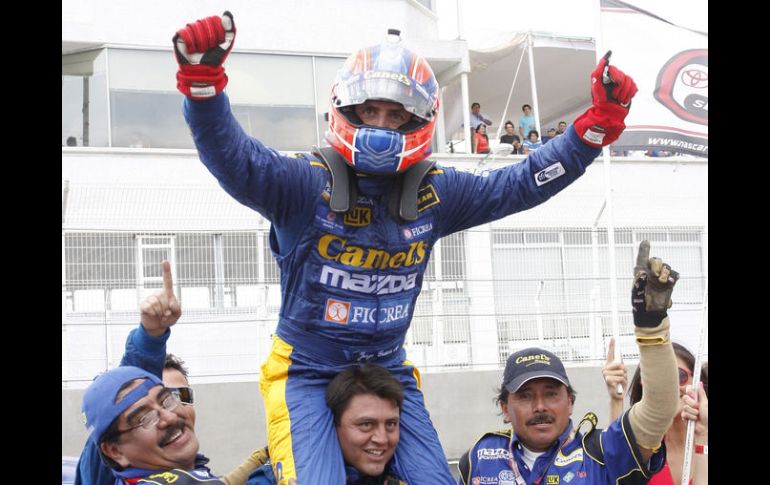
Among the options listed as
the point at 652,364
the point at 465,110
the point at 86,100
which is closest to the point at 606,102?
the point at 652,364

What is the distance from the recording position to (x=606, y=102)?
4.76 meters

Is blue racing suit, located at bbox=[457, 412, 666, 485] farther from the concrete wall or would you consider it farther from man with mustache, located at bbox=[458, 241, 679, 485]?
the concrete wall

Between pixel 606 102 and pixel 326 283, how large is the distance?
154 cm

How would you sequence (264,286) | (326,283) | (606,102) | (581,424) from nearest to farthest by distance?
(326,283)
(606,102)
(581,424)
(264,286)

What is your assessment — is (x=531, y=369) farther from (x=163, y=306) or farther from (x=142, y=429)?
(x=142, y=429)

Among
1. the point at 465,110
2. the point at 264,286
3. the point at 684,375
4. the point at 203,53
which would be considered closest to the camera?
the point at 203,53

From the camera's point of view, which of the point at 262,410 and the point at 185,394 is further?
the point at 262,410

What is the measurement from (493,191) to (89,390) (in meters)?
2.02
